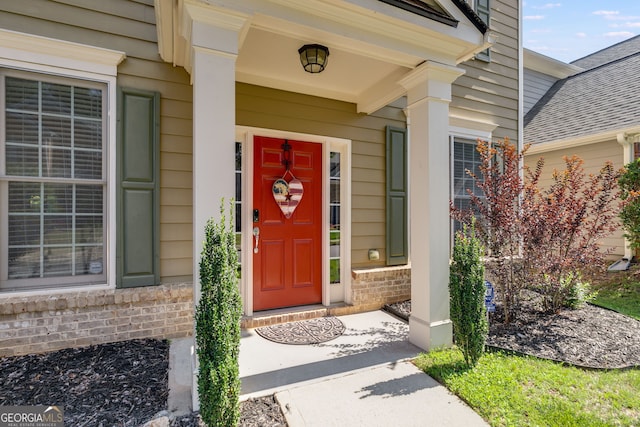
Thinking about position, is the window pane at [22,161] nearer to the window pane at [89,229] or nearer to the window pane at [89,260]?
the window pane at [89,229]

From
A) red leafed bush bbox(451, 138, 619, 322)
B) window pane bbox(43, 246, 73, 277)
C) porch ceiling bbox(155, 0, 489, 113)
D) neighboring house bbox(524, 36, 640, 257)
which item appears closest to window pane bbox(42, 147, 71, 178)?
window pane bbox(43, 246, 73, 277)

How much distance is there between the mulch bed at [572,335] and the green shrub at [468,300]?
71cm

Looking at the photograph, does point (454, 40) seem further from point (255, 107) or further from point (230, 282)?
point (230, 282)

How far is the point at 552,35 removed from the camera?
937 centimetres

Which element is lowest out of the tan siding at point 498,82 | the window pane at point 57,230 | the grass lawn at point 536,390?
the grass lawn at point 536,390

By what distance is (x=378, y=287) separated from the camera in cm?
428

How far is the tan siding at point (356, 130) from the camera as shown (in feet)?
12.4

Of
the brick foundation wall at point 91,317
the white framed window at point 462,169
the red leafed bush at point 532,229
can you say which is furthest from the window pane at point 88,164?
the white framed window at point 462,169

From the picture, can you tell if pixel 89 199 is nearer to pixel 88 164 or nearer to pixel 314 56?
pixel 88 164

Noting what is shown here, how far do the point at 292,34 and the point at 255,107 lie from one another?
4.12ft

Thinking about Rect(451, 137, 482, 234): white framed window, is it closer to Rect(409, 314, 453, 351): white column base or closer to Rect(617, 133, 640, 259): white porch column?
Rect(409, 314, 453, 351): white column base

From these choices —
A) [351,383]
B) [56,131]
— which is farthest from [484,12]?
[56,131]

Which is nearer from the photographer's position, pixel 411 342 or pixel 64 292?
pixel 64 292

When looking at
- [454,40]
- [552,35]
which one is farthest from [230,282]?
[552,35]
